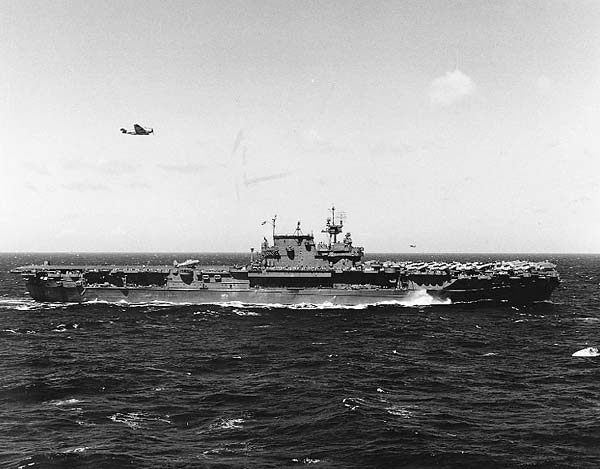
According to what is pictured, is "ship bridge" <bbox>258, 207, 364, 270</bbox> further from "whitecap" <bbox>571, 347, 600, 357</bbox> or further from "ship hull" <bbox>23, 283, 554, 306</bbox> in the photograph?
"whitecap" <bbox>571, 347, 600, 357</bbox>

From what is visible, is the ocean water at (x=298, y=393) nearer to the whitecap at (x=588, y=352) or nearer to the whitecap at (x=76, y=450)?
the whitecap at (x=76, y=450)

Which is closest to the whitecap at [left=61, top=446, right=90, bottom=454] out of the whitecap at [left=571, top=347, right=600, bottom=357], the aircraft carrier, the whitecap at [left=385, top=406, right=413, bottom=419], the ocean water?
the ocean water

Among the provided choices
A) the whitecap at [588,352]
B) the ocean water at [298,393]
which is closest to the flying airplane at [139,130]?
the ocean water at [298,393]

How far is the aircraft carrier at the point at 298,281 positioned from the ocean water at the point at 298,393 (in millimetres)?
7210

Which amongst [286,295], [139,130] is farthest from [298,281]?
[139,130]

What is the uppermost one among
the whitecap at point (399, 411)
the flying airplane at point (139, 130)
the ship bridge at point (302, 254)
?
the flying airplane at point (139, 130)

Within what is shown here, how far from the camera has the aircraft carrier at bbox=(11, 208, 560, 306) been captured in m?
49.9

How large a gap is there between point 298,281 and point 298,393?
1089 inches

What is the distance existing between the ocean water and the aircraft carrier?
284 inches

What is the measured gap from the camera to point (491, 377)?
85.5ft

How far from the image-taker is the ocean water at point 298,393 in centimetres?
1672

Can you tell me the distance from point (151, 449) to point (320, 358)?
572 inches

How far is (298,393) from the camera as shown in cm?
2312

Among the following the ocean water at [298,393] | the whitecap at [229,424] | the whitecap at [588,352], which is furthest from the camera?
the whitecap at [588,352]
